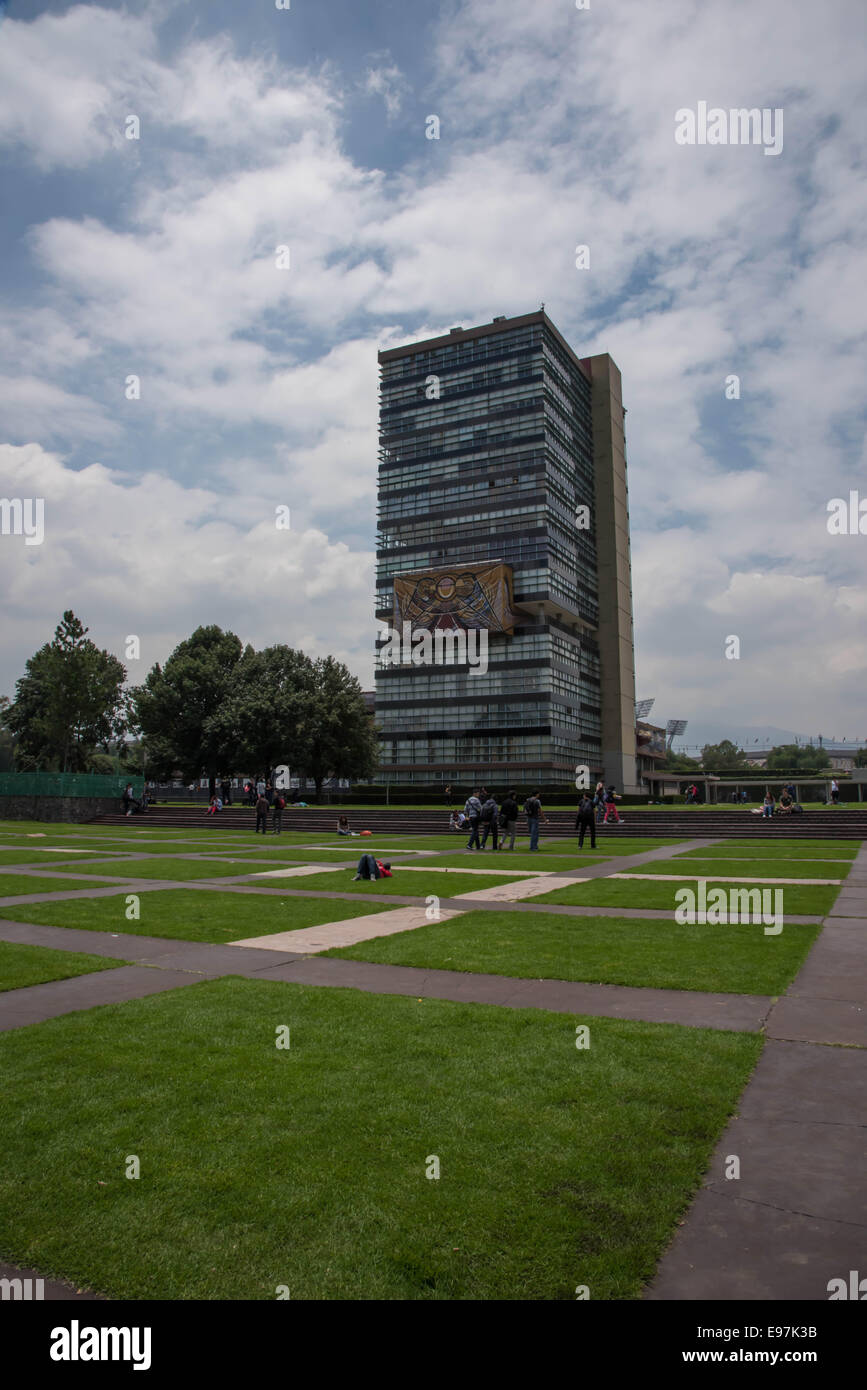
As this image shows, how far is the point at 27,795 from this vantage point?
47719mm

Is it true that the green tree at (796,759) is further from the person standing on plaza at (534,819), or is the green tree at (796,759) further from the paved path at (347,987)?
the paved path at (347,987)

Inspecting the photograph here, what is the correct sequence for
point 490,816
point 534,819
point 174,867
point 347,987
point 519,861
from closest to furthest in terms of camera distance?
point 347,987 → point 174,867 → point 519,861 → point 534,819 → point 490,816

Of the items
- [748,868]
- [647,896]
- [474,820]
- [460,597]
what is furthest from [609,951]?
[460,597]

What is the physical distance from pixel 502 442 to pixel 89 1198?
331 feet

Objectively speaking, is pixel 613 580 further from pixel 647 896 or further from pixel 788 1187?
pixel 788 1187

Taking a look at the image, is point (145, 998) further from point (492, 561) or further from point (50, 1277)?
point (492, 561)

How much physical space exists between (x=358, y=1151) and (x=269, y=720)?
5770cm

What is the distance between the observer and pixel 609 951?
9047 millimetres

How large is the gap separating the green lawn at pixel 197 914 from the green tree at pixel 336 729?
46521 millimetres

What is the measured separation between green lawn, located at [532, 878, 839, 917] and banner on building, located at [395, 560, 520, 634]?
78.2 meters

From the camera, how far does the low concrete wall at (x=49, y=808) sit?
155 feet

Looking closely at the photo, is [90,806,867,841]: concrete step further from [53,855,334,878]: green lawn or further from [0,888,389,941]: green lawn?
[0,888,389,941]: green lawn

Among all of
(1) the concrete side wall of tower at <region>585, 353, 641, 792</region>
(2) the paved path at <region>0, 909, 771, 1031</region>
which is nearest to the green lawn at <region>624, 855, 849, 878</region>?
(2) the paved path at <region>0, 909, 771, 1031</region>
